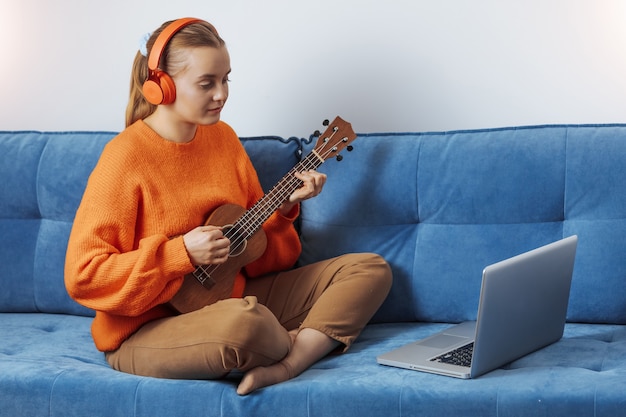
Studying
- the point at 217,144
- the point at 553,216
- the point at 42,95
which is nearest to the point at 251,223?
the point at 217,144

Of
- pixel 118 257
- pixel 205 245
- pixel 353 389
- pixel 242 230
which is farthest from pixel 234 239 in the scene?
pixel 353 389

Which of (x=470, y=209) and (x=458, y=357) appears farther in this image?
(x=470, y=209)

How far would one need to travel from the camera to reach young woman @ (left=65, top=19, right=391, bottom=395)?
6.38 ft

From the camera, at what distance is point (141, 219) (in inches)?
83.4

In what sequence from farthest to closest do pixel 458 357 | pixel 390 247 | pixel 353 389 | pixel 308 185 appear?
1. pixel 390 247
2. pixel 308 185
3. pixel 458 357
4. pixel 353 389

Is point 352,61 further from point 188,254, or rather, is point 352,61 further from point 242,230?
point 188,254

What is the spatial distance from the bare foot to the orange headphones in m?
0.62

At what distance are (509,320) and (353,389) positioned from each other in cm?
33

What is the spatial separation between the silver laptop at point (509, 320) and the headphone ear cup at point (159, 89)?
0.71m

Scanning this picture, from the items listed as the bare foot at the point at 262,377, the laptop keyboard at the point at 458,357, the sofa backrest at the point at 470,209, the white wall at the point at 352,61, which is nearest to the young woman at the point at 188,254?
the bare foot at the point at 262,377

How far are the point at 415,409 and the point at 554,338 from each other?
0.44 meters

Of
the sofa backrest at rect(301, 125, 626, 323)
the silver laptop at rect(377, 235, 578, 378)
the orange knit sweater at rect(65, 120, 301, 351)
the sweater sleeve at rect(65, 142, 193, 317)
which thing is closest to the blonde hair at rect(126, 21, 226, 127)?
the orange knit sweater at rect(65, 120, 301, 351)

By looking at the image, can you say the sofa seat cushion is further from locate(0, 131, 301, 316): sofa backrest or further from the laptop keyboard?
locate(0, 131, 301, 316): sofa backrest

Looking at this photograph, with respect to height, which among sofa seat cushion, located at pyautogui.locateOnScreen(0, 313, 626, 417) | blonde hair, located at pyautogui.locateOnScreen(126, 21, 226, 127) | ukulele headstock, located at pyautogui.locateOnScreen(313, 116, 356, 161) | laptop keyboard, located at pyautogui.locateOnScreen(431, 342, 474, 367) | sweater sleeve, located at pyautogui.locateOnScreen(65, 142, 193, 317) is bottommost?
sofa seat cushion, located at pyautogui.locateOnScreen(0, 313, 626, 417)
